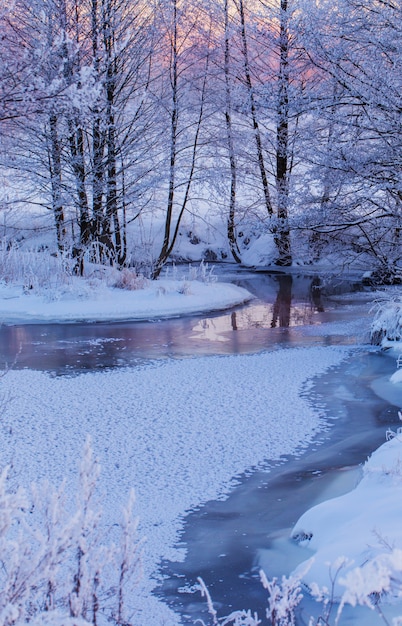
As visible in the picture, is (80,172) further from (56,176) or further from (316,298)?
(316,298)

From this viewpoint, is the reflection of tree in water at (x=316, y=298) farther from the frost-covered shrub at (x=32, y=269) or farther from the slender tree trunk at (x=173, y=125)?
the frost-covered shrub at (x=32, y=269)

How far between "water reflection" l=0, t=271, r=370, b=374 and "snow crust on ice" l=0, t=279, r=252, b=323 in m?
0.51

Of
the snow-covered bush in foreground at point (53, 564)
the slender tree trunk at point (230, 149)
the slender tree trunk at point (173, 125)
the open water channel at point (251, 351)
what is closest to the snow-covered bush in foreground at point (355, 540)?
the open water channel at point (251, 351)

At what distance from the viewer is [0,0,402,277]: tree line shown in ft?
30.4

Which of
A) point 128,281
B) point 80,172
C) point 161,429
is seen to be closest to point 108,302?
point 128,281

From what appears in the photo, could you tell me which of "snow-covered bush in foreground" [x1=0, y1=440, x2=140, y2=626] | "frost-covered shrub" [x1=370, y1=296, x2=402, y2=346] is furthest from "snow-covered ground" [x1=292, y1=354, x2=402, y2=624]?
→ "frost-covered shrub" [x1=370, y1=296, x2=402, y2=346]

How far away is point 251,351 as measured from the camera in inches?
409

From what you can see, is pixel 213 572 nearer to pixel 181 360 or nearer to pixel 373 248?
pixel 181 360

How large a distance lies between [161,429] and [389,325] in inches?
217

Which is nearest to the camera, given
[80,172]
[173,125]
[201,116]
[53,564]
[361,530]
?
[53,564]

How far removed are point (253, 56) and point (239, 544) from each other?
75.4ft

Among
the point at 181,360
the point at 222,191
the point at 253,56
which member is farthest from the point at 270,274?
the point at 181,360

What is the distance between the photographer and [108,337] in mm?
11711

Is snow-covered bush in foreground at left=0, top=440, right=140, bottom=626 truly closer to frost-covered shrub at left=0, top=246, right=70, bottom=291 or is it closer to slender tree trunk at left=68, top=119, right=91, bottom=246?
frost-covered shrub at left=0, top=246, right=70, bottom=291
